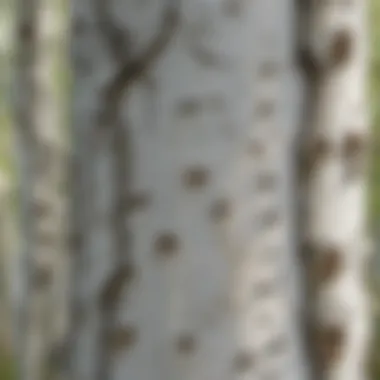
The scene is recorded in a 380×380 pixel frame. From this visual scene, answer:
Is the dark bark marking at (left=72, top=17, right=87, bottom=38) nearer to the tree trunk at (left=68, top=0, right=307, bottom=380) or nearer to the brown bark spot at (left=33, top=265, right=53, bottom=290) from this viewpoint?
the tree trunk at (left=68, top=0, right=307, bottom=380)

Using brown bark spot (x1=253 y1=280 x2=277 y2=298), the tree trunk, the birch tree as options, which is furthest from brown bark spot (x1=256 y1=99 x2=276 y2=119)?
the birch tree

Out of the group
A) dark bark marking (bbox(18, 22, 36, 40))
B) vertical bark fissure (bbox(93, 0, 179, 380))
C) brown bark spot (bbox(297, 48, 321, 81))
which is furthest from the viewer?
dark bark marking (bbox(18, 22, 36, 40))

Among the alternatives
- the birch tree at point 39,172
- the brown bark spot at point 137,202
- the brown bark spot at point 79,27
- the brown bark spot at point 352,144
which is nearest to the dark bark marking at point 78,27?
the brown bark spot at point 79,27

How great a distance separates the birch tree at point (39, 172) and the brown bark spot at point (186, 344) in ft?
5.24

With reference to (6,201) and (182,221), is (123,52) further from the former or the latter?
(6,201)

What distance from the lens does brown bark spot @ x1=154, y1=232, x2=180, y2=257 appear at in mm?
582

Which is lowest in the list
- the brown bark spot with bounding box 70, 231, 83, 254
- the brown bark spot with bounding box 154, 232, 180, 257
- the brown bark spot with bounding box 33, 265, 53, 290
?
the brown bark spot with bounding box 33, 265, 53, 290

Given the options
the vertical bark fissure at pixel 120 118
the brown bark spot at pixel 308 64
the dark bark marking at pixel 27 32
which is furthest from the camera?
the dark bark marking at pixel 27 32

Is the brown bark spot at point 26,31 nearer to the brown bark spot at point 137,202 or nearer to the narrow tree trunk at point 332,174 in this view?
the narrow tree trunk at point 332,174

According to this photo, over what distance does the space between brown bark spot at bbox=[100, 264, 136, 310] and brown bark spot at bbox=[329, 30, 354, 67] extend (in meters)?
0.23

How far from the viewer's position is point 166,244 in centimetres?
58

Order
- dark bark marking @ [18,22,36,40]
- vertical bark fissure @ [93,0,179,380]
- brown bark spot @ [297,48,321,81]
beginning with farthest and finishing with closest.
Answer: dark bark marking @ [18,22,36,40], brown bark spot @ [297,48,321,81], vertical bark fissure @ [93,0,179,380]

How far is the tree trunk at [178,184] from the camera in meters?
0.58

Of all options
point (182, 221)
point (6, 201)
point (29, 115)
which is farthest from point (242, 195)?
point (6, 201)
